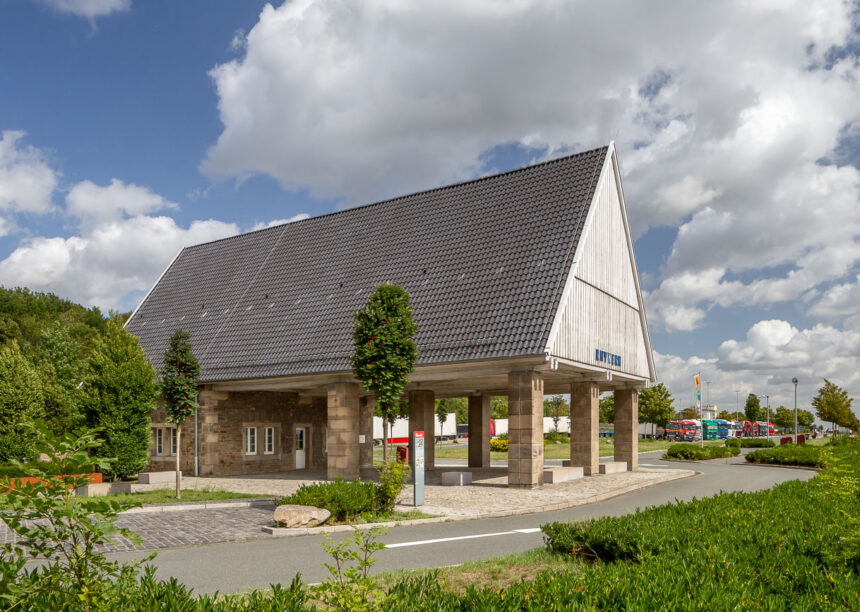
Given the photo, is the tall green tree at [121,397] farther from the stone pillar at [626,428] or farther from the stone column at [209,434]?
the stone pillar at [626,428]

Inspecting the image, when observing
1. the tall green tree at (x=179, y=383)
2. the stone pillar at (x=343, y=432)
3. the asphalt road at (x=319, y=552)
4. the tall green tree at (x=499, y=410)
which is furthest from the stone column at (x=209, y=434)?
the tall green tree at (x=499, y=410)

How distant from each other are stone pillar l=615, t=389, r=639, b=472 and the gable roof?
11.5 metres

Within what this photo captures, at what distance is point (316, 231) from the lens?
34875 mm

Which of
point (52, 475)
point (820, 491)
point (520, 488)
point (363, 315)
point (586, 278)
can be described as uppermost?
point (586, 278)

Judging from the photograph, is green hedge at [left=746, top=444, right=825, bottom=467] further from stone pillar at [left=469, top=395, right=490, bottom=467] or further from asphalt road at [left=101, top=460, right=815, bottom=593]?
asphalt road at [left=101, top=460, right=815, bottom=593]

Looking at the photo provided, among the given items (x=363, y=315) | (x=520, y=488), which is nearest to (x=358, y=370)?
(x=363, y=315)

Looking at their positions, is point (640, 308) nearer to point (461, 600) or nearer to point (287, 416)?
point (287, 416)

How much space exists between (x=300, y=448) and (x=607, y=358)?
49.4 ft

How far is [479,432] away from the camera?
37.6 m

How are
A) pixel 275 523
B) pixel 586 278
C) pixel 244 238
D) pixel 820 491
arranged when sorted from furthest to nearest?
pixel 244 238, pixel 586 278, pixel 275 523, pixel 820 491

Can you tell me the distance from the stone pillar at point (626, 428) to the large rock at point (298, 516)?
21.0 m

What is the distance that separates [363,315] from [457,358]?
15.3 ft

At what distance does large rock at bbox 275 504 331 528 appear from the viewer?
14070 mm

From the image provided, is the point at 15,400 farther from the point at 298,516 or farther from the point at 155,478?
the point at 298,516
